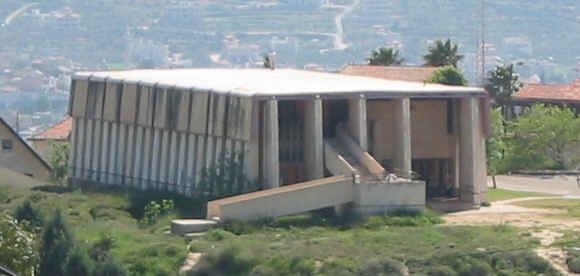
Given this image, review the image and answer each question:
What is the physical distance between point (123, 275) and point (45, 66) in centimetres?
13507

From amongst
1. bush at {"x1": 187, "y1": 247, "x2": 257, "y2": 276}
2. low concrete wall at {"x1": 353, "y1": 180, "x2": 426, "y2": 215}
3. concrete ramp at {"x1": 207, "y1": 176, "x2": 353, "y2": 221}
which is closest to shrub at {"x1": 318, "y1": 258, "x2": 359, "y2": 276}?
bush at {"x1": 187, "y1": 247, "x2": 257, "y2": 276}

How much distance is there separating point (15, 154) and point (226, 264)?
81.9 feet

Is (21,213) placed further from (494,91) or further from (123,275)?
(494,91)

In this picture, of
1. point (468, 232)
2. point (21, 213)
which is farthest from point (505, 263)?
point (21, 213)

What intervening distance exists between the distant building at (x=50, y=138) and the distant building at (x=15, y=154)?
8253 mm

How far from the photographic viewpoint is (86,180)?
68.5 metres

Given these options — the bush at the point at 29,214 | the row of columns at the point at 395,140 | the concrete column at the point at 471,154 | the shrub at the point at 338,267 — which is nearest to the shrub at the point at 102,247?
the bush at the point at 29,214

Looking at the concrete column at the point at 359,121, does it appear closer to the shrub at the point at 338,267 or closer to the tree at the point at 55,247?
the shrub at the point at 338,267

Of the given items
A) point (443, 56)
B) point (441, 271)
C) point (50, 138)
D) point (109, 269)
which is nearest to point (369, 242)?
point (441, 271)

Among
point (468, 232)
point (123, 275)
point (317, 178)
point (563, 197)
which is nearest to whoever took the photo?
point (123, 275)

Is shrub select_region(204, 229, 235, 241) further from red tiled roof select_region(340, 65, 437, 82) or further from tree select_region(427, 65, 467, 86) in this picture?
red tiled roof select_region(340, 65, 437, 82)

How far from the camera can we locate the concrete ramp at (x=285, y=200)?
54750 millimetres

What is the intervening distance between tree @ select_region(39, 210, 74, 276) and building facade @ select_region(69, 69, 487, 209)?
7.93 m

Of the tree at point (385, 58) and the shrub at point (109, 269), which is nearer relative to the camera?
the shrub at point (109, 269)
